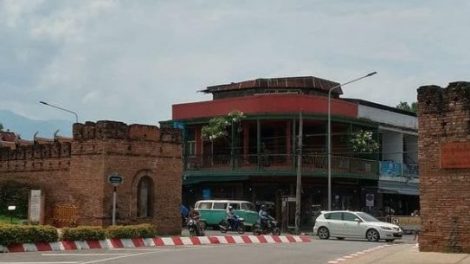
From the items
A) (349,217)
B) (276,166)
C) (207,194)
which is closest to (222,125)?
(276,166)

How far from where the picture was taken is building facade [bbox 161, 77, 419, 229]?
43.6 meters

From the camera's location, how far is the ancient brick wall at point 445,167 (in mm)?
18938

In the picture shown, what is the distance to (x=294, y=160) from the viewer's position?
4303 cm

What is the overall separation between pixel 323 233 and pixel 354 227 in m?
1.69

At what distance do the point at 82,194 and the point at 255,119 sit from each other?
56.4ft

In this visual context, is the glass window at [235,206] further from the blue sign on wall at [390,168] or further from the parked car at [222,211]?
the blue sign on wall at [390,168]

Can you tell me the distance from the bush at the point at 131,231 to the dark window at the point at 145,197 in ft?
11.5

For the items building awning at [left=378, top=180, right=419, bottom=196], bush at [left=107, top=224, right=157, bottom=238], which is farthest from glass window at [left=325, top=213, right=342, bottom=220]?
building awning at [left=378, top=180, right=419, bottom=196]

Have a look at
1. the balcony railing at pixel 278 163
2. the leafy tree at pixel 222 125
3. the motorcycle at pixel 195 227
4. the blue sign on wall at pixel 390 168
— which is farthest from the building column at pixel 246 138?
the motorcycle at pixel 195 227

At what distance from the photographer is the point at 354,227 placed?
1282 inches

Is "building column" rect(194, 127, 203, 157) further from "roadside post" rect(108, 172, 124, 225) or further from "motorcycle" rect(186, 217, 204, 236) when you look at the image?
"roadside post" rect(108, 172, 124, 225)

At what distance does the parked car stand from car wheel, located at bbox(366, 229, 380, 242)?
744cm

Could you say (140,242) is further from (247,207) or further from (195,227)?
(247,207)

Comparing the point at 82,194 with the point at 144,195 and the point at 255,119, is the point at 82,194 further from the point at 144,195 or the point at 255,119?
the point at 255,119
